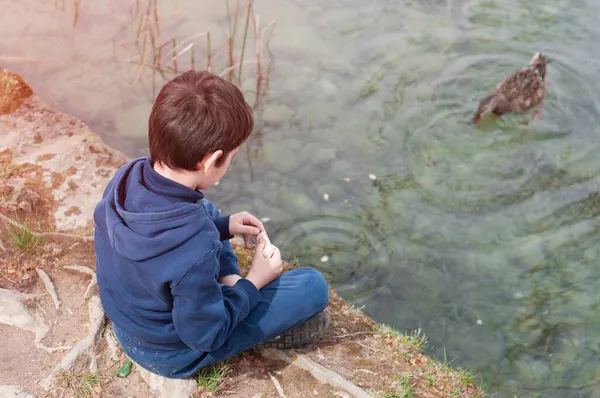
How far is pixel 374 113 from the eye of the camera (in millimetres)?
7277

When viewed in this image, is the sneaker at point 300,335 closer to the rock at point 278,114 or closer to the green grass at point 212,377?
the green grass at point 212,377

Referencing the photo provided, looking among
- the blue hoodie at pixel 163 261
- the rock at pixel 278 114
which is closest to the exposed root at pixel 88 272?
the blue hoodie at pixel 163 261

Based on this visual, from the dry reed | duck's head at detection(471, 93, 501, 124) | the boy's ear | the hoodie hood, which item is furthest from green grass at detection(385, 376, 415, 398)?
the dry reed

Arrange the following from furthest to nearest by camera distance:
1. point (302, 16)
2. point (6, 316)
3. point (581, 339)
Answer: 1. point (302, 16)
2. point (581, 339)
3. point (6, 316)

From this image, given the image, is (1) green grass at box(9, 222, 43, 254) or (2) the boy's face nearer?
(2) the boy's face

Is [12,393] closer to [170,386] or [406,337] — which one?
[170,386]

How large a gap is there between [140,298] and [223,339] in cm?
48

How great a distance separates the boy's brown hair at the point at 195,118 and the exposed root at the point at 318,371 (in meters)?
1.62

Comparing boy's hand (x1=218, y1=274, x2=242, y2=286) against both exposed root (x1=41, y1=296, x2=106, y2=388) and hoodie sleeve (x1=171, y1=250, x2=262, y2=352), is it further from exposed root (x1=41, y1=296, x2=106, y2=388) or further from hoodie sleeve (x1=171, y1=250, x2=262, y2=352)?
exposed root (x1=41, y1=296, x2=106, y2=388)

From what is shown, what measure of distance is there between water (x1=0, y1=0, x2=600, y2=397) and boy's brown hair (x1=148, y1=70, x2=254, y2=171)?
2.94m

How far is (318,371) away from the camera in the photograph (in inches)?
154

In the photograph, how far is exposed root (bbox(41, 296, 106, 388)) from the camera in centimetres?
367

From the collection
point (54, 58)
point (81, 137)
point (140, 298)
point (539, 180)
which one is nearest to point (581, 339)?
point (539, 180)

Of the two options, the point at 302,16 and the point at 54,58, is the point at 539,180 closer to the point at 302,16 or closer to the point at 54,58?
the point at 302,16
